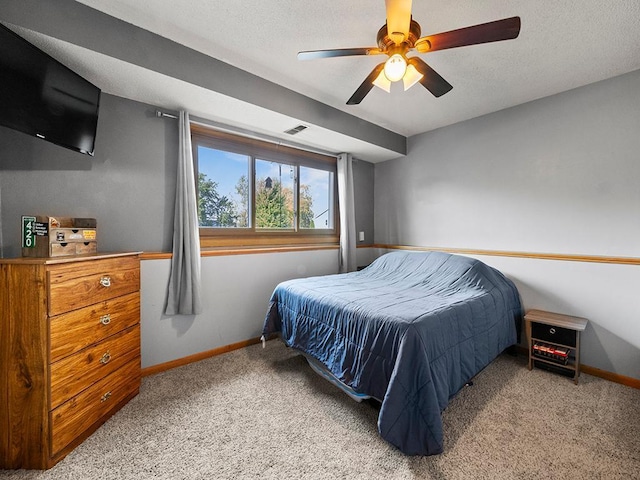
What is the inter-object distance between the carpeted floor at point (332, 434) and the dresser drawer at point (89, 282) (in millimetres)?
813

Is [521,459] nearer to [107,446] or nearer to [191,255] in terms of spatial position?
[107,446]

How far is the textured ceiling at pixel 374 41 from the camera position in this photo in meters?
1.58

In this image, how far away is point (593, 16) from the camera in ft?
5.34

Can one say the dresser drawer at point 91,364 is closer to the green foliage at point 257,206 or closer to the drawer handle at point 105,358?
the drawer handle at point 105,358

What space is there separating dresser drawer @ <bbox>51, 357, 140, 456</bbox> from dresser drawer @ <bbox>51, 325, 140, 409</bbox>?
43mm

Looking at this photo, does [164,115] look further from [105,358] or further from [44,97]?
[105,358]

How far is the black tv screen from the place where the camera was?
4.51 ft

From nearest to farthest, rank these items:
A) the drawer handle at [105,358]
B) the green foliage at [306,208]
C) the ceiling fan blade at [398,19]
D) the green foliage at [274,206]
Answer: the ceiling fan blade at [398,19], the drawer handle at [105,358], the green foliage at [274,206], the green foliage at [306,208]

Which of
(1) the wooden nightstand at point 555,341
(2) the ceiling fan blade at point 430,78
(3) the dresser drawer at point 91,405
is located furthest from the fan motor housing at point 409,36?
(3) the dresser drawer at point 91,405

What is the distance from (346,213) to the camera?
12.0 feet

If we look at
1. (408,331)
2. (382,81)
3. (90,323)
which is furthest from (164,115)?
(408,331)

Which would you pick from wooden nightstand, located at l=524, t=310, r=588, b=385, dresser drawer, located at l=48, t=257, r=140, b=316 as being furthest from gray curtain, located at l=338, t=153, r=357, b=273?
dresser drawer, located at l=48, t=257, r=140, b=316

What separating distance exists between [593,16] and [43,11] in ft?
10.4

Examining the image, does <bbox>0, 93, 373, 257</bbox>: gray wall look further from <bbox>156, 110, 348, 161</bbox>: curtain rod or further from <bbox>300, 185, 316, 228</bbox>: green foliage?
<bbox>300, 185, 316, 228</bbox>: green foliage
